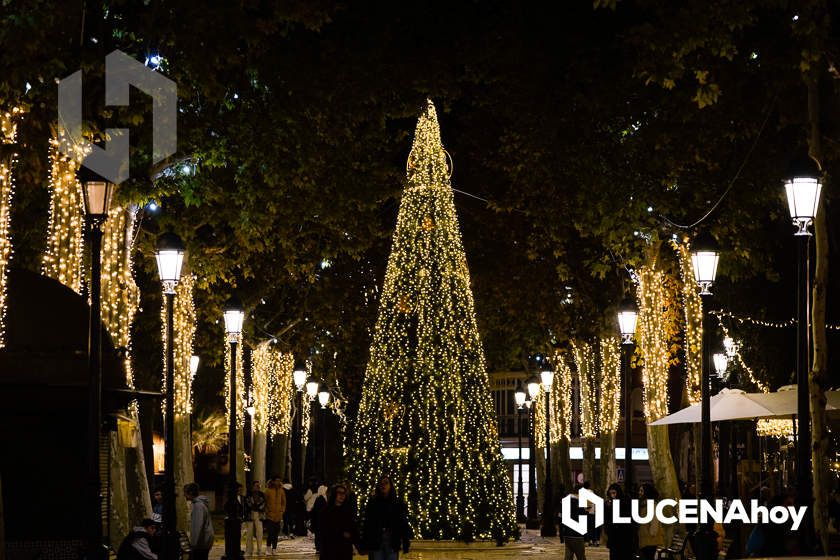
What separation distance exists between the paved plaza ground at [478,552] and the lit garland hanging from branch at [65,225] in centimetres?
711

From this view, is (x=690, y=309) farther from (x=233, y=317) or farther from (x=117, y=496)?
(x=117, y=496)

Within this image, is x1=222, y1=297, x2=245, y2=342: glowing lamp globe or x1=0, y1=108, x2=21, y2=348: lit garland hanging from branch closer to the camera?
x1=0, y1=108, x2=21, y2=348: lit garland hanging from branch

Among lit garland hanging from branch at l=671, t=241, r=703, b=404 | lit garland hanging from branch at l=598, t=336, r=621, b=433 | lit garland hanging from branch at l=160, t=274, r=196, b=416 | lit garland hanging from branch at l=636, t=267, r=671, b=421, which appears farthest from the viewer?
lit garland hanging from branch at l=598, t=336, r=621, b=433

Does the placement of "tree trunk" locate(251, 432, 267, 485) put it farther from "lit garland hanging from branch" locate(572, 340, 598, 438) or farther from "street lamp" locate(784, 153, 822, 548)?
"street lamp" locate(784, 153, 822, 548)

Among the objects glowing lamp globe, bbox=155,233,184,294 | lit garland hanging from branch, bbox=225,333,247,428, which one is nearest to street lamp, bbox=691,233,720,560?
glowing lamp globe, bbox=155,233,184,294

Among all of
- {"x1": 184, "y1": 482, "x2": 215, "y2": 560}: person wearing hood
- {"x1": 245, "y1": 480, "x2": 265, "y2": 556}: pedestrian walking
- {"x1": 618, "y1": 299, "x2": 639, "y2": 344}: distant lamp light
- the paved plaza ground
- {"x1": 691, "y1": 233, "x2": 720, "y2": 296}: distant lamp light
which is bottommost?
the paved plaza ground

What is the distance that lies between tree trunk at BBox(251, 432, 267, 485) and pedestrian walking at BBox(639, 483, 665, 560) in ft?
75.3

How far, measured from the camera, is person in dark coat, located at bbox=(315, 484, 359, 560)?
60.6 feet

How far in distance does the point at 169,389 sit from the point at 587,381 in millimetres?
29064

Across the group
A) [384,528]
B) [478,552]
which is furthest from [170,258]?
[478,552]

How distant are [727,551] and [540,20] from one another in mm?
10088

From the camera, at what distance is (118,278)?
26.8 metres

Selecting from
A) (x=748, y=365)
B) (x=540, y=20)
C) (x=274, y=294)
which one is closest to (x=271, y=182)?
(x=540, y=20)

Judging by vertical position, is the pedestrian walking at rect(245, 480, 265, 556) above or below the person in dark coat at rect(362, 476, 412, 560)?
below
